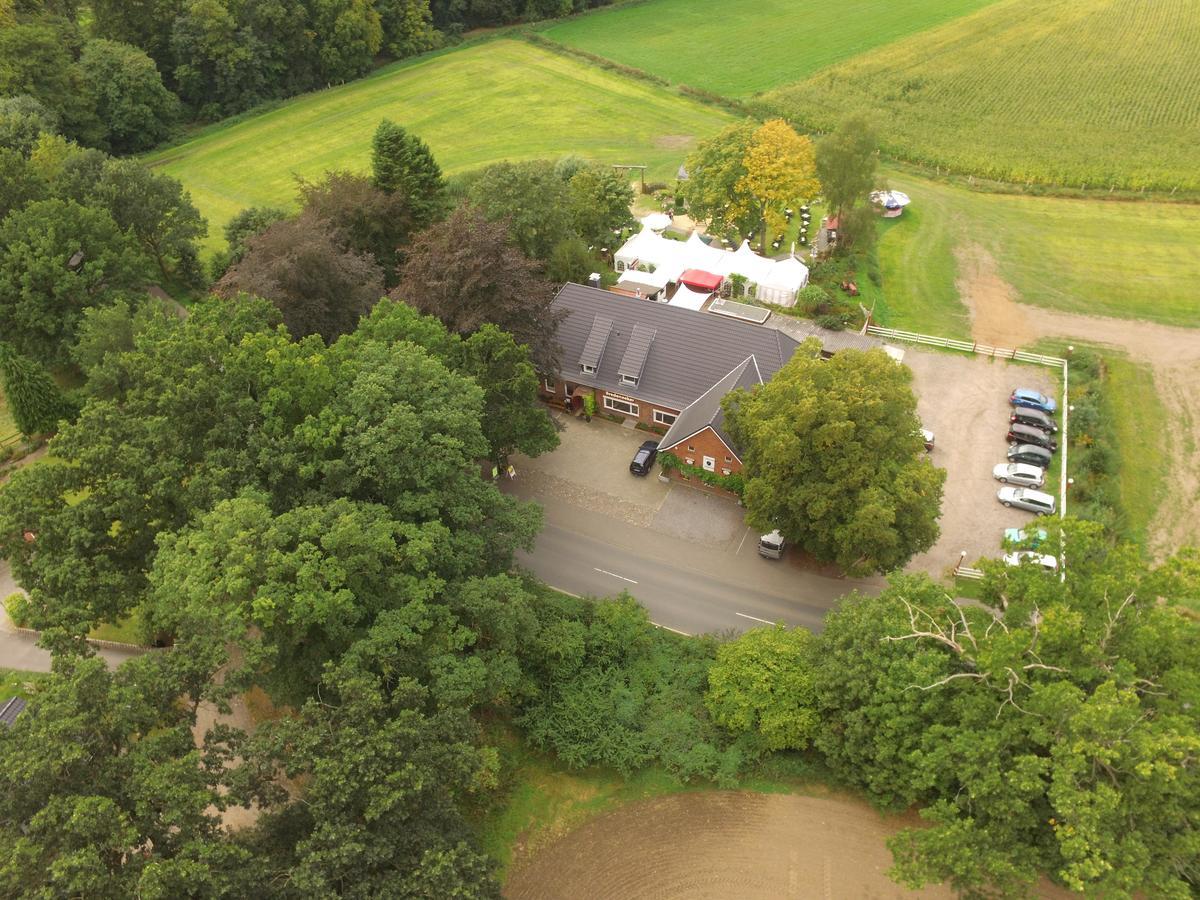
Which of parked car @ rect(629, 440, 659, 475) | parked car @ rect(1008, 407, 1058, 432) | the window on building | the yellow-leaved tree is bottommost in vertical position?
parked car @ rect(629, 440, 659, 475)

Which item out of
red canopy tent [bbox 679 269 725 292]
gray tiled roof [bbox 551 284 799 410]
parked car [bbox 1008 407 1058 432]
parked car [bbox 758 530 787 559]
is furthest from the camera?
red canopy tent [bbox 679 269 725 292]

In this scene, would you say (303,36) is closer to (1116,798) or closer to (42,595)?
(42,595)

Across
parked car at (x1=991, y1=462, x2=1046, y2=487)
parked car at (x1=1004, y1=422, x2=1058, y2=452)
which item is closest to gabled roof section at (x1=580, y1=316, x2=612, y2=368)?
parked car at (x1=991, y1=462, x2=1046, y2=487)

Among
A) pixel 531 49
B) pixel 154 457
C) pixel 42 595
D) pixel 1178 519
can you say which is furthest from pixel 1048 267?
pixel 531 49

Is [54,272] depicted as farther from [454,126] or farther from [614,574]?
[454,126]

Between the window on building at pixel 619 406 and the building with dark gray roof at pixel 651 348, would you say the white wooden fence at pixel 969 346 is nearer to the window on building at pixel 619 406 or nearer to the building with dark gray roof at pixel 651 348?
the building with dark gray roof at pixel 651 348

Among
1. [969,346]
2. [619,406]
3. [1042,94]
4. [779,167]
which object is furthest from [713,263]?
[1042,94]

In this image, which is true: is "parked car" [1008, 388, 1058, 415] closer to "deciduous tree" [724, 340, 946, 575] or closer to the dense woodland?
the dense woodland

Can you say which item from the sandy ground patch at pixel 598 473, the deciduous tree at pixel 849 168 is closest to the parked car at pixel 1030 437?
the sandy ground patch at pixel 598 473
